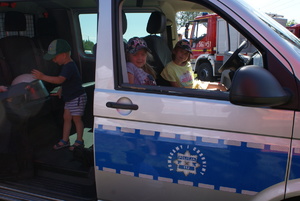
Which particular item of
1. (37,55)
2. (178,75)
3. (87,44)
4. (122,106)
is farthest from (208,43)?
(122,106)

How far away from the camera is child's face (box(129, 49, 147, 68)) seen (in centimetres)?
228

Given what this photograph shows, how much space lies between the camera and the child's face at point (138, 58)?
2.28m

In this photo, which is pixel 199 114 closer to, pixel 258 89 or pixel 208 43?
pixel 258 89

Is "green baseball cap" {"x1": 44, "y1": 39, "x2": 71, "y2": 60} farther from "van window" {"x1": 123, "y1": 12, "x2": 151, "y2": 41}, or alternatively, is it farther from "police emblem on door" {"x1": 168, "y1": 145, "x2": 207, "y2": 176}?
"police emblem on door" {"x1": 168, "y1": 145, "x2": 207, "y2": 176}

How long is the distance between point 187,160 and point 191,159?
0.03 m

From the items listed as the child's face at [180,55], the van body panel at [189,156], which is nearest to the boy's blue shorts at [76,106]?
the child's face at [180,55]

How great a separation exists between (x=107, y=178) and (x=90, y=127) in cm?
213

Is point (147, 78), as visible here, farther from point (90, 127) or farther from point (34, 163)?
point (90, 127)

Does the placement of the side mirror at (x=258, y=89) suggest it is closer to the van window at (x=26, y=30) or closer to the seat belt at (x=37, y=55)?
the seat belt at (x=37, y=55)

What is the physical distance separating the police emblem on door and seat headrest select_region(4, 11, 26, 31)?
2.92m

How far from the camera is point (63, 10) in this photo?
4383 mm

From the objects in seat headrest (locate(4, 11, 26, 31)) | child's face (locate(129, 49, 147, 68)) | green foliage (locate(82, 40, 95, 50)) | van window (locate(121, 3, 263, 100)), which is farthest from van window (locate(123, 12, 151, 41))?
seat headrest (locate(4, 11, 26, 31))

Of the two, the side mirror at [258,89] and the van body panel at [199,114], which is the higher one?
the side mirror at [258,89]

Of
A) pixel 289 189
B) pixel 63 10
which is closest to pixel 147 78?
pixel 289 189
